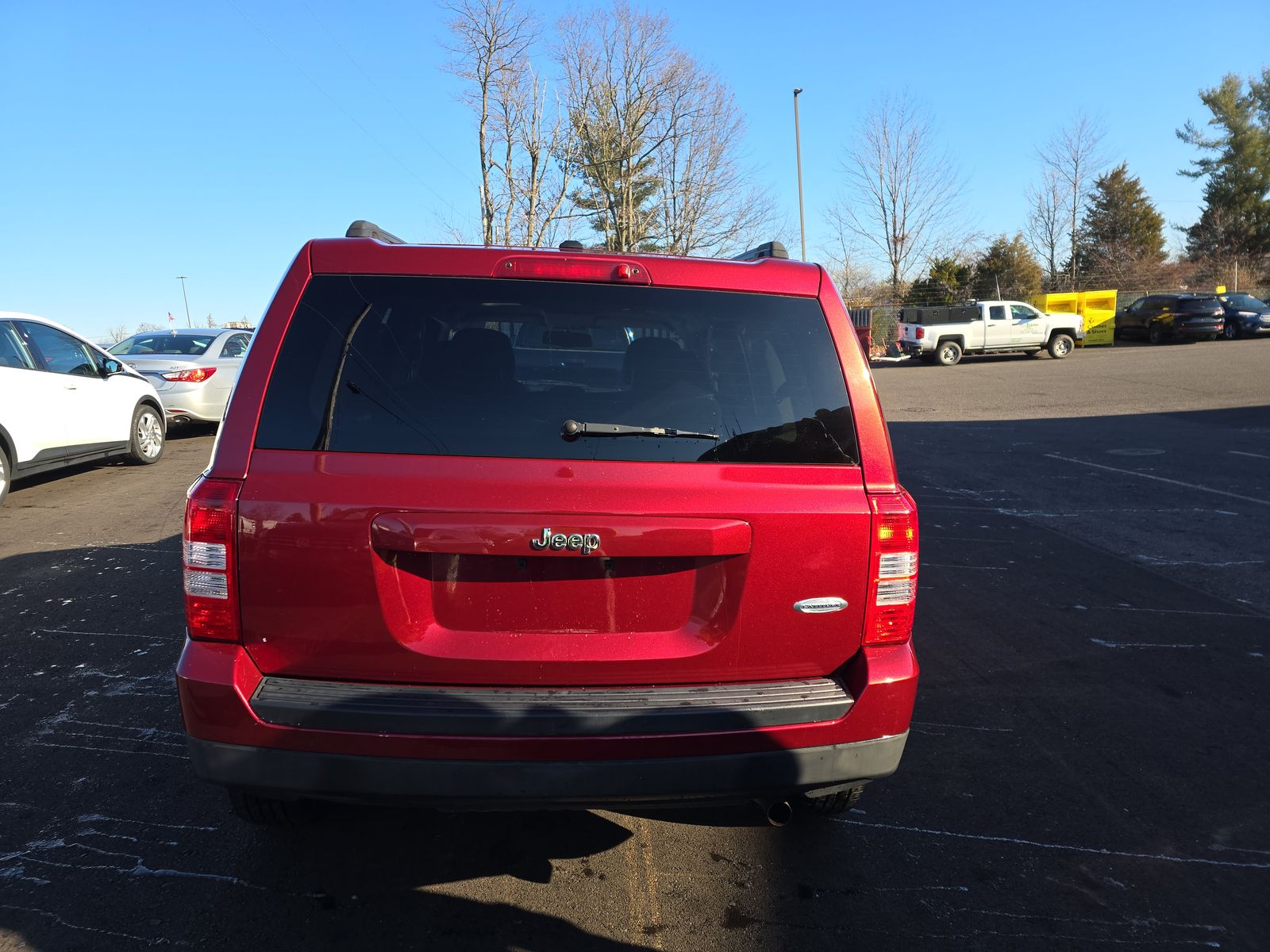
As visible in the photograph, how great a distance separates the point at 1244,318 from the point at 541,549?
41302 mm

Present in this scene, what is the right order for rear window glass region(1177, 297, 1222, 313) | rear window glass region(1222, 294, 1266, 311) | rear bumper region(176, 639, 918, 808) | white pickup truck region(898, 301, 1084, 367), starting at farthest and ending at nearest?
rear window glass region(1222, 294, 1266, 311), rear window glass region(1177, 297, 1222, 313), white pickup truck region(898, 301, 1084, 367), rear bumper region(176, 639, 918, 808)

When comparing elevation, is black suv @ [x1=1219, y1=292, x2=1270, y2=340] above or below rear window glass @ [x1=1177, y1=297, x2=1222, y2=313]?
below

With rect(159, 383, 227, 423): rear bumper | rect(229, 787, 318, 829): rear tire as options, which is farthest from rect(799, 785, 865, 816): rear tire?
rect(159, 383, 227, 423): rear bumper

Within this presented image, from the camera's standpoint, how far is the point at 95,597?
5.75 m

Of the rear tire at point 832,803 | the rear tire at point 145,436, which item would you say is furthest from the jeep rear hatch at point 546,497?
the rear tire at point 145,436

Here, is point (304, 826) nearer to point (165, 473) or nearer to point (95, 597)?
point (95, 597)

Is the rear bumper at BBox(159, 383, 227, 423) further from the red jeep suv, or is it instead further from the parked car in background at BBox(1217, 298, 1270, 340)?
the parked car in background at BBox(1217, 298, 1270, 340)

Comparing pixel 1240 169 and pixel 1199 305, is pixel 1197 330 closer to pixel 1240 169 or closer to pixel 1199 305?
pixel 1199 305

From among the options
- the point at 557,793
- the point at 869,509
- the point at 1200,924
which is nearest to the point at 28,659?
the point at 557,793

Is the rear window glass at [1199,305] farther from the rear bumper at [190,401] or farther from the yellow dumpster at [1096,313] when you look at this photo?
the rear bumper at [190,401]

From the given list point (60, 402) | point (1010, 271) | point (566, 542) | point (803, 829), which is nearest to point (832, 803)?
point (803, 829)

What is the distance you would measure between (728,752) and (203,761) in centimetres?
138

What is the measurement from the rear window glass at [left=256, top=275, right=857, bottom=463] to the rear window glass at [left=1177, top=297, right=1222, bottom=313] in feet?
126

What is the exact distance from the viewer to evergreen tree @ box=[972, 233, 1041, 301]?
5528cm
